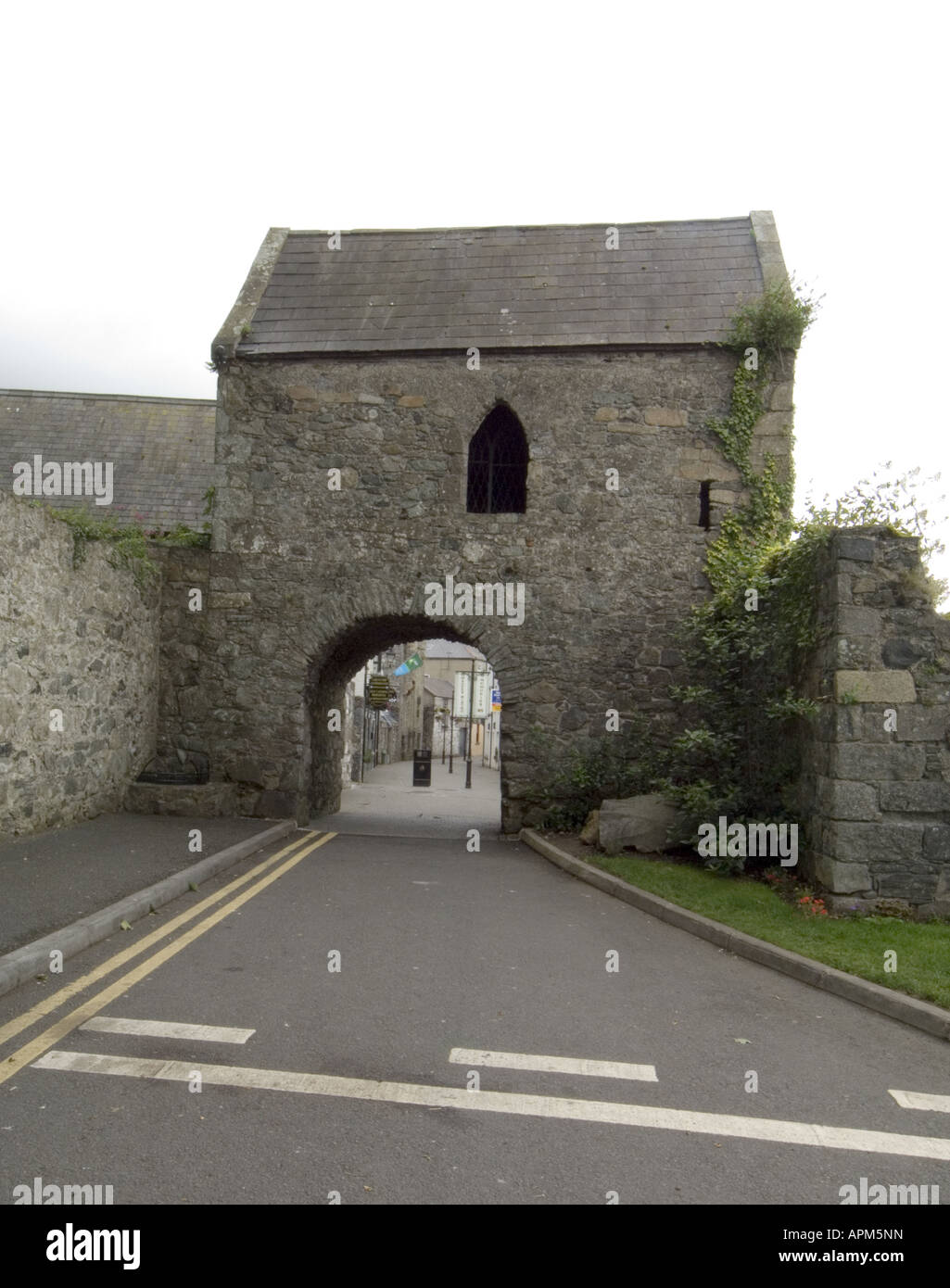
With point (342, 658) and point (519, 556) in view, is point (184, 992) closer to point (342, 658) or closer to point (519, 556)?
point (519, 556)

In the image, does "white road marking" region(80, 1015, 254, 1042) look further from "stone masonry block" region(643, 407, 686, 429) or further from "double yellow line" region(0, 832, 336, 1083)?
"stone masonry block" region(643, 407, 686, 429)

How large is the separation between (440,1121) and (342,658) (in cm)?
1216

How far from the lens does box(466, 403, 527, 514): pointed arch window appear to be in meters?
14.1

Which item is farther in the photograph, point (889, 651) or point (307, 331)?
point (307, 331)

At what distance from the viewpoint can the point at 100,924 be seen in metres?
6.32

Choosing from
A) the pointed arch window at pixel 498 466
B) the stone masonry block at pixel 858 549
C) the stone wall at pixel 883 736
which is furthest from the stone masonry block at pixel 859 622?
the pointed arch window at pixel 498 466

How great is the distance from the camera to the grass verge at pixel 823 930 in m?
6.02

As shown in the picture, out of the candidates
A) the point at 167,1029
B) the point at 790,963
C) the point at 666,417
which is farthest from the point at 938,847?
the point at 666,417

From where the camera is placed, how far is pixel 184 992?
531 cm

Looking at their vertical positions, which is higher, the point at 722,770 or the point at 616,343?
the point at 616,343

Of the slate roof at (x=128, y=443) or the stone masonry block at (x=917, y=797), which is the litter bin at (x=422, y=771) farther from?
the stone masonry block at (x=917, y=797)

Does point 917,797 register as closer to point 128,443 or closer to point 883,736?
point 883,736

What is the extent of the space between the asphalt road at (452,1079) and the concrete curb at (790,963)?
0.11 m

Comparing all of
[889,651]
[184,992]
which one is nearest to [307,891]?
[184,992]
